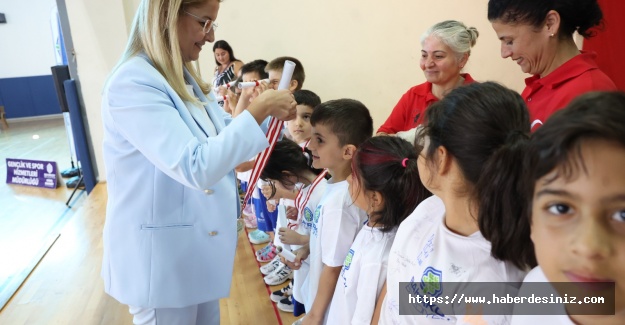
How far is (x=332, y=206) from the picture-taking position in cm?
154

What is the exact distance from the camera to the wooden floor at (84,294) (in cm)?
241

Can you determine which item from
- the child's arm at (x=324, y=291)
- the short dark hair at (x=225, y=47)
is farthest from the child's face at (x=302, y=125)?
the short dark hair at (x=225, y=47)

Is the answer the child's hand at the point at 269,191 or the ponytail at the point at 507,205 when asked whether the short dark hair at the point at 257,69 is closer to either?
the child's hand at the point at 269,191

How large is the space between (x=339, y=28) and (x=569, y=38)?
295 centimetres

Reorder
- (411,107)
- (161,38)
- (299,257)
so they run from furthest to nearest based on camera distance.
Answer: (411,107)
(299,257)
(161,38)

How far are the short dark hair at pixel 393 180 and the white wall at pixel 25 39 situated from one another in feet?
36.9

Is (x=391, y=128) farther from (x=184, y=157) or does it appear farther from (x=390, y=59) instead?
(x=390, y=59)

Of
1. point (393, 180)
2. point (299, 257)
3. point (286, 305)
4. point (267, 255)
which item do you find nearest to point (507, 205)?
point (393, 180)

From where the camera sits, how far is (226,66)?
4.25 m

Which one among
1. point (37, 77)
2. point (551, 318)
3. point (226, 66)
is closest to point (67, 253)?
point (226, 66)

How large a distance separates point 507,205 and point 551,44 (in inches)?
30.7

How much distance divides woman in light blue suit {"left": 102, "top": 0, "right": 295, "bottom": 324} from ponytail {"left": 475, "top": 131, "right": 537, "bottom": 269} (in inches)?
24.0

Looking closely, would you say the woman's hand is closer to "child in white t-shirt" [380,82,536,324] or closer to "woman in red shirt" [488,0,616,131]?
"child in white t-shirt" [380,82,536,324]

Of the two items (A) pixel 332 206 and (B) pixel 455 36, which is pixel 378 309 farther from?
(B) pixel 455 36
